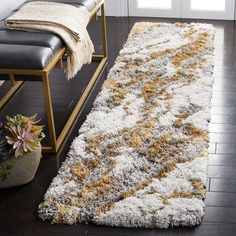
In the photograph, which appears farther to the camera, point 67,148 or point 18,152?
point 67,148

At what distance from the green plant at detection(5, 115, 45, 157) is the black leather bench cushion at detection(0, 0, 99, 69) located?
29 centimetres

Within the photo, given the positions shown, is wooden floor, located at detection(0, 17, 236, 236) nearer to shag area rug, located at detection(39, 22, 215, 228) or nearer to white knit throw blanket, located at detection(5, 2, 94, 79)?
shag area rug, located at detection(39, 22, 215, 228)

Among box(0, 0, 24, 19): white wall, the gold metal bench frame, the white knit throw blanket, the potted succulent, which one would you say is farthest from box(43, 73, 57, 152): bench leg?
box(0, 0, 24, 19): white wall

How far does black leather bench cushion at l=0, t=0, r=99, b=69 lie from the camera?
2.34 m

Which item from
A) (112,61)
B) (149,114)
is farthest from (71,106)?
(112,61)

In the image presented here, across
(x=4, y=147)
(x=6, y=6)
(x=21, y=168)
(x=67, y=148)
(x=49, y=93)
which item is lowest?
(x=67, y=148)

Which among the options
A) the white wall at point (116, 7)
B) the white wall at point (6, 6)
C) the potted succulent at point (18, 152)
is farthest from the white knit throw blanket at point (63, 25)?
the white wall at point (116, 7)

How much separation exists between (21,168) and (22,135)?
0.48 feet

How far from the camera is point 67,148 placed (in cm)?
251

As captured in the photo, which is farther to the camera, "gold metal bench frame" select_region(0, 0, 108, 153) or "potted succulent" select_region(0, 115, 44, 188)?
"gold metal bench frame" select_region(0, 0, 108, 153)

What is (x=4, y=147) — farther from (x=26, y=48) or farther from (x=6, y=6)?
(x=6, y=6)

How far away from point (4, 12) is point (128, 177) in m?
1.61

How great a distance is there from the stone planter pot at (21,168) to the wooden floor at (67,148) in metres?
0.03

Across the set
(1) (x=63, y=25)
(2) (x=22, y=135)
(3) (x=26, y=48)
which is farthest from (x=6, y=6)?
(2) (x=22, y=135)
